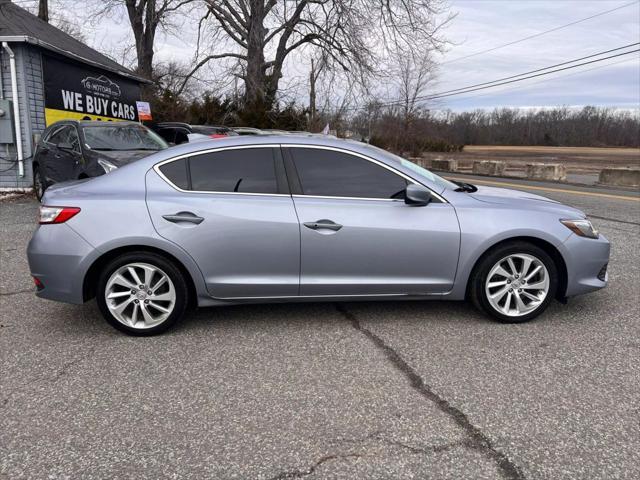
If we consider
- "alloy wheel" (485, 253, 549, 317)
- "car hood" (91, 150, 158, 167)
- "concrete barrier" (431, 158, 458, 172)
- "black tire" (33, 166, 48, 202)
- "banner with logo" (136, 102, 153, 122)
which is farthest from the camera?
"concrete barrier" (431, 158, 458, 172)

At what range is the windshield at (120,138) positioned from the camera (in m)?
8.81

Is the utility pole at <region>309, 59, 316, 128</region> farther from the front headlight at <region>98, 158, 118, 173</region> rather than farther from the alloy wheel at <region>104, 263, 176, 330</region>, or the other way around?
the alloy wheel at <region>104, 263, 176, 330</region>

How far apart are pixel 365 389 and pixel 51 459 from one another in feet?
5.67

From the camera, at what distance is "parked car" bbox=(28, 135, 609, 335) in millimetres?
3941

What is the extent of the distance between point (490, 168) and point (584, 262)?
24.4m

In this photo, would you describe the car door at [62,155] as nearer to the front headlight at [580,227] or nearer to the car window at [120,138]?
the car window at [120,138]

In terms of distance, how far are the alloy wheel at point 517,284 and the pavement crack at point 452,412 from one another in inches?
40.8

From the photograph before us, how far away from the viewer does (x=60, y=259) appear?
390 cm

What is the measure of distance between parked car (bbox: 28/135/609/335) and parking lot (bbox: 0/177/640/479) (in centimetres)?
32

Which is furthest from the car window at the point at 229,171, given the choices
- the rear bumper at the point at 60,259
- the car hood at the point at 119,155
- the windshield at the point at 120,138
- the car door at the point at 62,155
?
the windshield at the point at 120,138

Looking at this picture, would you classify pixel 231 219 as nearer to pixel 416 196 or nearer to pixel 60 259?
pixel 60 259

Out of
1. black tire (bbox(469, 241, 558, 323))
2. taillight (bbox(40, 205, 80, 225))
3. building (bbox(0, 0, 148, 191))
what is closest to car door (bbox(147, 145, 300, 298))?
taillight (bbox(40, 205, 80, 225))

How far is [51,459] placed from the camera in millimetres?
2537

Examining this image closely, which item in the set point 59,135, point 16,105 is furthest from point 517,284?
point 16,105
